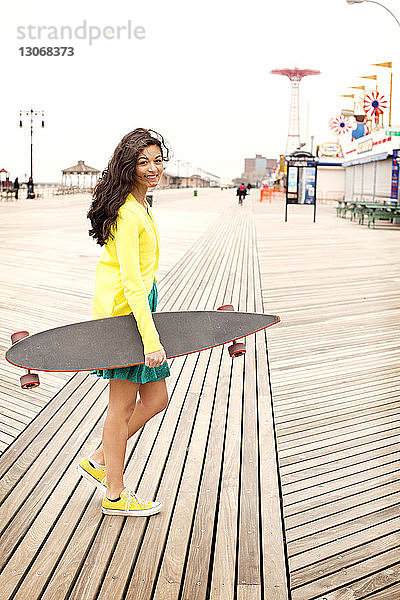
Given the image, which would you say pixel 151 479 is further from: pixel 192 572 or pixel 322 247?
pixel 322 247

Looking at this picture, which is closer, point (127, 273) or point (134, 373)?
point (127, 273)

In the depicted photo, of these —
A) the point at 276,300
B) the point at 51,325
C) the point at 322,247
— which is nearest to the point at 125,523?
the point at 51,325

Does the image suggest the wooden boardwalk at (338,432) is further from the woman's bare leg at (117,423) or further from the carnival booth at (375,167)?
the carnival booth at (375,167)

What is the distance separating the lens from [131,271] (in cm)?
257

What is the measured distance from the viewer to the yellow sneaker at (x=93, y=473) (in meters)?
3.13

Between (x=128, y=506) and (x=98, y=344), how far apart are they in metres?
0.80

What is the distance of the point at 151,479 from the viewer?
340cm

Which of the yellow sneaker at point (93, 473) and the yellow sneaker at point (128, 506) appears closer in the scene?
the yellow sneaker at point (128, 506)

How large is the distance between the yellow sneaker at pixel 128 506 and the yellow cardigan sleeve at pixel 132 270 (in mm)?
807

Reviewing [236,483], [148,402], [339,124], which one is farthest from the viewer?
[339,124]

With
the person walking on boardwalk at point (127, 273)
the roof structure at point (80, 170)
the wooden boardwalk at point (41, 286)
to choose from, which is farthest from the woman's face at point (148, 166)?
the roof structure at point (80, 170)

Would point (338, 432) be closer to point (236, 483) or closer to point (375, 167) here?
point (236, 483)

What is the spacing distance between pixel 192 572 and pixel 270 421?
175cm

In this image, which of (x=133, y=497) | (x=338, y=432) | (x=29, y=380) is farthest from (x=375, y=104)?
(x=29, y=380)
